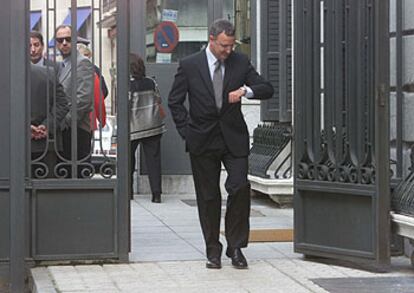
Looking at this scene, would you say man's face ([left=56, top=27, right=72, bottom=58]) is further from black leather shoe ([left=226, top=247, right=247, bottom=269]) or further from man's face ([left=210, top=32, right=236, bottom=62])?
black leather shoe ([left=226, top=247, right=247, bottom=269])

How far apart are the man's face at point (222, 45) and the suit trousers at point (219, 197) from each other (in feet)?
2.28

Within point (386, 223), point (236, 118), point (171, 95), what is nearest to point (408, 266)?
point (386, 223)

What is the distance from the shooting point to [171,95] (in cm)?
798

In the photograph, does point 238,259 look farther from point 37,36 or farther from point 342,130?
point 37,36

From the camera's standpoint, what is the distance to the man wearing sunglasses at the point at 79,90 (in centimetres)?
811

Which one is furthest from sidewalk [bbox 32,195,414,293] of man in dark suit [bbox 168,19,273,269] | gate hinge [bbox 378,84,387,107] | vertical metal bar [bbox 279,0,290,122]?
vertical metal bar [bbox 279,0,290,122]

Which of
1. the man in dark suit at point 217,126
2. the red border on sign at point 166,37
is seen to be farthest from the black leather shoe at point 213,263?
the red border on sign at point 166,37

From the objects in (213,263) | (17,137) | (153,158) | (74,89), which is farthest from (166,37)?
(17,137)

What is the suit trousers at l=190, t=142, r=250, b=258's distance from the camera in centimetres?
787

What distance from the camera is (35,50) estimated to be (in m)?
8.06

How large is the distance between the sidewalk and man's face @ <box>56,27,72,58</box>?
1698 mm

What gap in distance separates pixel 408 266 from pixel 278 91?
501 cm

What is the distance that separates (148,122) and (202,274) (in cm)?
526

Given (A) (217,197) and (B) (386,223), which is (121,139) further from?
(B) (386,223)
